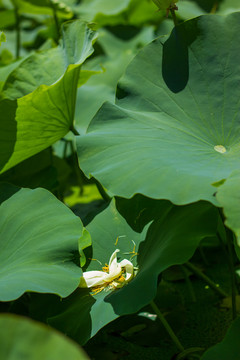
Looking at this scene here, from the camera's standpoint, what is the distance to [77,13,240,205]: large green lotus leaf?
3.21 feet

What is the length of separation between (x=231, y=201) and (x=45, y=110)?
58cm

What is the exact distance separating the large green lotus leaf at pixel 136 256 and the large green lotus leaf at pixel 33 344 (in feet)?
1.43

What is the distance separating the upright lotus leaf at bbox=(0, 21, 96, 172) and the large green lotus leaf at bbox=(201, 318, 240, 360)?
0.67 m

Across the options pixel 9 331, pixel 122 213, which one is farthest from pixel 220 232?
pixel 9 331

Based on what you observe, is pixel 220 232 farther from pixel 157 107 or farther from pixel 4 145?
pixel 4 145

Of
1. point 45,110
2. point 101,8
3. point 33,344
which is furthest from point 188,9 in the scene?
point 33,344

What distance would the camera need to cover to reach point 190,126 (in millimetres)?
1132

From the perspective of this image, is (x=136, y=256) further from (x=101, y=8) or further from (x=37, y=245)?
(x=101, y=8)

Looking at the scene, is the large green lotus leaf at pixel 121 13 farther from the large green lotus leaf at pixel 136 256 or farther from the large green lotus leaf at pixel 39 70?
the large green lotus leaf at pixel 136 256

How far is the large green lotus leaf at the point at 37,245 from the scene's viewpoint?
0.96 metres

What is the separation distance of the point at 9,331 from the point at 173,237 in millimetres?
532

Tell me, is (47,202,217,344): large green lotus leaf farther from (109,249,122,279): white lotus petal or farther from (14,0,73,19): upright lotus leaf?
(14,0,73,19): upright lotus leaf

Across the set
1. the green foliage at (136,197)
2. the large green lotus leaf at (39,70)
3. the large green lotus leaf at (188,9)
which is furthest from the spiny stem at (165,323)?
the large green lotus leaf at (188,9)

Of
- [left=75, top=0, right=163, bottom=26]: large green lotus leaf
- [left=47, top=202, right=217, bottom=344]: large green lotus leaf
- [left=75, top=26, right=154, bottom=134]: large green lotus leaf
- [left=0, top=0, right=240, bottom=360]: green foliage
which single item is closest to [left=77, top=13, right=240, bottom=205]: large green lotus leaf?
[left=0, top=0, right=240, bottom=360]: green foliage
